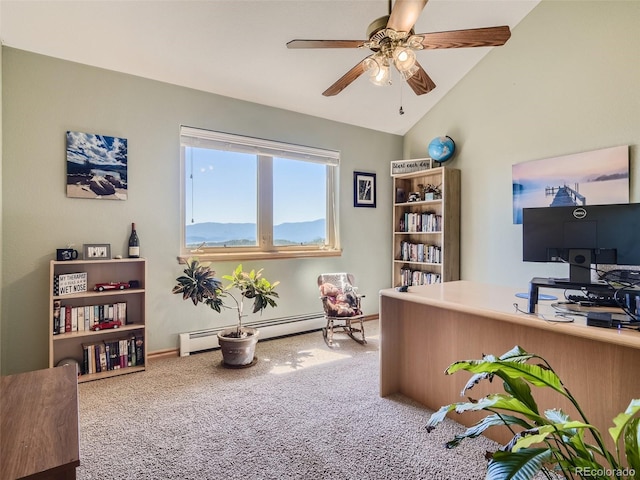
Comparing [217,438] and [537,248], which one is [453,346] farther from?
[217,438]

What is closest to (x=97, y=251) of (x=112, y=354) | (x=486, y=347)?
(x=112, y=354)

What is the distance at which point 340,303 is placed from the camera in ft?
12.4

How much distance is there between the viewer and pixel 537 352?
72.7 inches

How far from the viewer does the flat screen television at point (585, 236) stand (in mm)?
1728

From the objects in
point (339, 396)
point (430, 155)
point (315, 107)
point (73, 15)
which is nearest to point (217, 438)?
point (339, 396)

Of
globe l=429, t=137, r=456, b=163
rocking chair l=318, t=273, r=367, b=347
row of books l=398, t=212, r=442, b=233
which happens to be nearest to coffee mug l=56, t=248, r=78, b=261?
rocking chair l=318, t=273, r=367, b=347

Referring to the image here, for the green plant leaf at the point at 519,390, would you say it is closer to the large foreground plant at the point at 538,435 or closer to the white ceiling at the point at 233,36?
the large foreground plant at the point at 538,435

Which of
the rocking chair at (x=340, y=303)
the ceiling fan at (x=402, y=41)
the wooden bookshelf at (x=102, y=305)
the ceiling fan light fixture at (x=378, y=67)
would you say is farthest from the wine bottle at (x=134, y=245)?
the ceiling fan light fixture at (x=378, y=67)

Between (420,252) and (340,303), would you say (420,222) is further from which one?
(340,303)

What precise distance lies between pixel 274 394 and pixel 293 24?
3.04m

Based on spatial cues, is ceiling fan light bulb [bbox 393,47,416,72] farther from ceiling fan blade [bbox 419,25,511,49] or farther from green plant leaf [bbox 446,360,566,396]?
green plant leaf [bbox 446,360,566,396]

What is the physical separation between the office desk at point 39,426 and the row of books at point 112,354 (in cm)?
157

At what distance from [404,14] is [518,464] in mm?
1914

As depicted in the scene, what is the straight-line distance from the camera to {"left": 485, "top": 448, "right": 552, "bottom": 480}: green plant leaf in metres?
0.80
